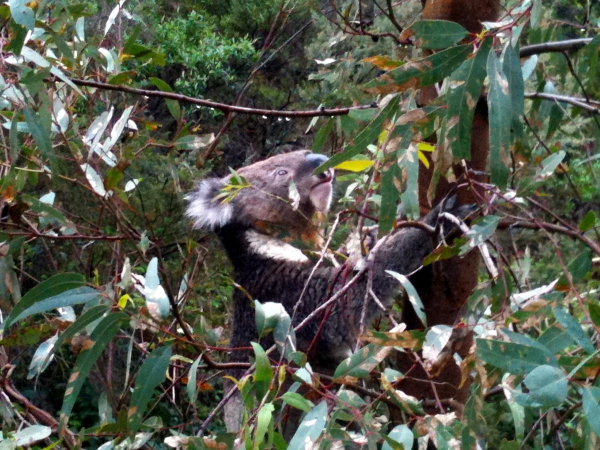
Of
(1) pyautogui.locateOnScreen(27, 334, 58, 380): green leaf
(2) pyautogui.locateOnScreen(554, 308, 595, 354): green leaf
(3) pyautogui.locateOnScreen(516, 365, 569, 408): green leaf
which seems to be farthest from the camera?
(1) pyautogui.locateOnScreen(27, 334, 58, 380): green leaf

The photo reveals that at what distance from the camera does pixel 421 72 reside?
1013 millimetres

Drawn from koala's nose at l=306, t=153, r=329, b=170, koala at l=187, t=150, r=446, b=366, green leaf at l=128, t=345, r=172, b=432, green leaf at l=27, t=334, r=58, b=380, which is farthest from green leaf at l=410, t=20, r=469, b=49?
koala's nose at l=306, t=153, r=329, b=170

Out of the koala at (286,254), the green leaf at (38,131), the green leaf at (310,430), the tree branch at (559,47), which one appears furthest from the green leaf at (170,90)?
the green leaf at (310,430)

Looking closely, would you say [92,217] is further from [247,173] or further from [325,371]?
[325,371]

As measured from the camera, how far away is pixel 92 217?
3816 mm

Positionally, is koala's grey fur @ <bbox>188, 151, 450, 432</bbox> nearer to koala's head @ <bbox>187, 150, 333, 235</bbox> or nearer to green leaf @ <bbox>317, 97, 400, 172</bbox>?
koala's head @ <bbox>187, 150, 333, 235</bbox>

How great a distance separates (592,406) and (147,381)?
71 cm

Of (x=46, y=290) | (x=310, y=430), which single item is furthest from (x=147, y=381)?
(x=310, y=430)

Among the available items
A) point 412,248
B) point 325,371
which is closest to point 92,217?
point 325,371

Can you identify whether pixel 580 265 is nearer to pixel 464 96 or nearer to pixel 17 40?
pixel 464 96

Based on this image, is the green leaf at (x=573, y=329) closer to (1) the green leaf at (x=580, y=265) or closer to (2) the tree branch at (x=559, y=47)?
(1) the green leaf at (x=580, y=265)

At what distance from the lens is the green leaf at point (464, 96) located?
3.36 feet

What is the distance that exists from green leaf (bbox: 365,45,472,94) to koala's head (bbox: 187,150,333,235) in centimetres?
180

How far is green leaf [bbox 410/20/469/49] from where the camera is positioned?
1.00m
